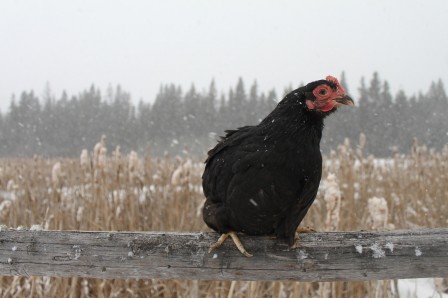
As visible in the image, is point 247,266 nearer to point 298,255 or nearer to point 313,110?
point 298,255

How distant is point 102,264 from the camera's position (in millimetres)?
1594

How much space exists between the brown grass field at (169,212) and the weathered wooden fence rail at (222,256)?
2.10ft

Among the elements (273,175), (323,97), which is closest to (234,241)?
(273,175)

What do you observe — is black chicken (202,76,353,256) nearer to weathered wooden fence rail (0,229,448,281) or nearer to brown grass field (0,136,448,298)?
weathered wooden fence rail (0,229,448,281)

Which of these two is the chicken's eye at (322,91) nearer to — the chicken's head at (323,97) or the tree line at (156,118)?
the chicken's head at (323,97)

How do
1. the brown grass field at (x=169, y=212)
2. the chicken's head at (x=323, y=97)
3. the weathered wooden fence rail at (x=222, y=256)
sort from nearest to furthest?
the weathered wooden fence rail at (x=222, y=256)
the chicken's head at (x=323, y=97)
the brown grass field at (x=169, y=212)

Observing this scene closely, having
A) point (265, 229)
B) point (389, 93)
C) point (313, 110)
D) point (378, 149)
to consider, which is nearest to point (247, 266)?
point (265, 229)

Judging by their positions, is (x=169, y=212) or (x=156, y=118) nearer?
(x=169, y=212)

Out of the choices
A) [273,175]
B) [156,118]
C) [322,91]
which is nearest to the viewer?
[273,175]

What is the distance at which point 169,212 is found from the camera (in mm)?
3861

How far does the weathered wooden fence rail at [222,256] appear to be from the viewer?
→ 1488 mm

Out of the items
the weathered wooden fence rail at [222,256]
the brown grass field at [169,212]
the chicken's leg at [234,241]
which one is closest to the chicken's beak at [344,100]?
the weathered wooden fence rail at [222,256]

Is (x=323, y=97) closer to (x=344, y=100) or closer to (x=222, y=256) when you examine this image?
(x=344, y=100)

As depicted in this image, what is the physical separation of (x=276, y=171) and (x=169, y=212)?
8.32 ft
